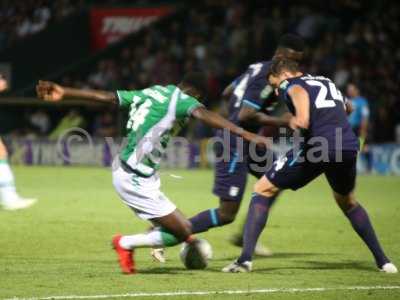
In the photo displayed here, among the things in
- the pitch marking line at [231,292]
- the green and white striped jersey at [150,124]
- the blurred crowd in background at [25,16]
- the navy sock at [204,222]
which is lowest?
the pitch marking line at [231,292]

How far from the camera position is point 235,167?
10867 mm

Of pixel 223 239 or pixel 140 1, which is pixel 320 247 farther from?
pixel 140 1

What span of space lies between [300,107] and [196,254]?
1713 millimetres

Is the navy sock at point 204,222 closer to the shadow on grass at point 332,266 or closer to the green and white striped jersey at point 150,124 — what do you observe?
the shadow on grass at point 332,266

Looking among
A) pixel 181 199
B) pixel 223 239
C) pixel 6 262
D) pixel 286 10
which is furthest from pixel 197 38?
pixel 6 262

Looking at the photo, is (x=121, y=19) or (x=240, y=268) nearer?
(x=240, y=268)

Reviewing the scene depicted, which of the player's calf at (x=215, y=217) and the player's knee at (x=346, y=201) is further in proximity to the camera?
the player's calf at (x=215, y=217)

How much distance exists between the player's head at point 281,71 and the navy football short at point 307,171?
0.72 meters

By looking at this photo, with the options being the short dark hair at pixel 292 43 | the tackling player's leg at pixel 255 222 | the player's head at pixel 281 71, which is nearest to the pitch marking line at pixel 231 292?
the tackling player's leg at pixel 255 222

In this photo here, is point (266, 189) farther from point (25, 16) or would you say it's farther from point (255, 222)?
point (25, 16)

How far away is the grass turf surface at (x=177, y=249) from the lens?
28.0 feet

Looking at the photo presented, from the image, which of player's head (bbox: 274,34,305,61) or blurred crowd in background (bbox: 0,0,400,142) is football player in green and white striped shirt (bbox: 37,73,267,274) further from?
blurred crowd in background (bbox: 0,0,400,142)

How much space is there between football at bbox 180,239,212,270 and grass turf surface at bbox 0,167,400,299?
13 cm

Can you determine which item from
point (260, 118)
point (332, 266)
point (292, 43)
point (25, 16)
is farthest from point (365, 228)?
point (25, 16)
